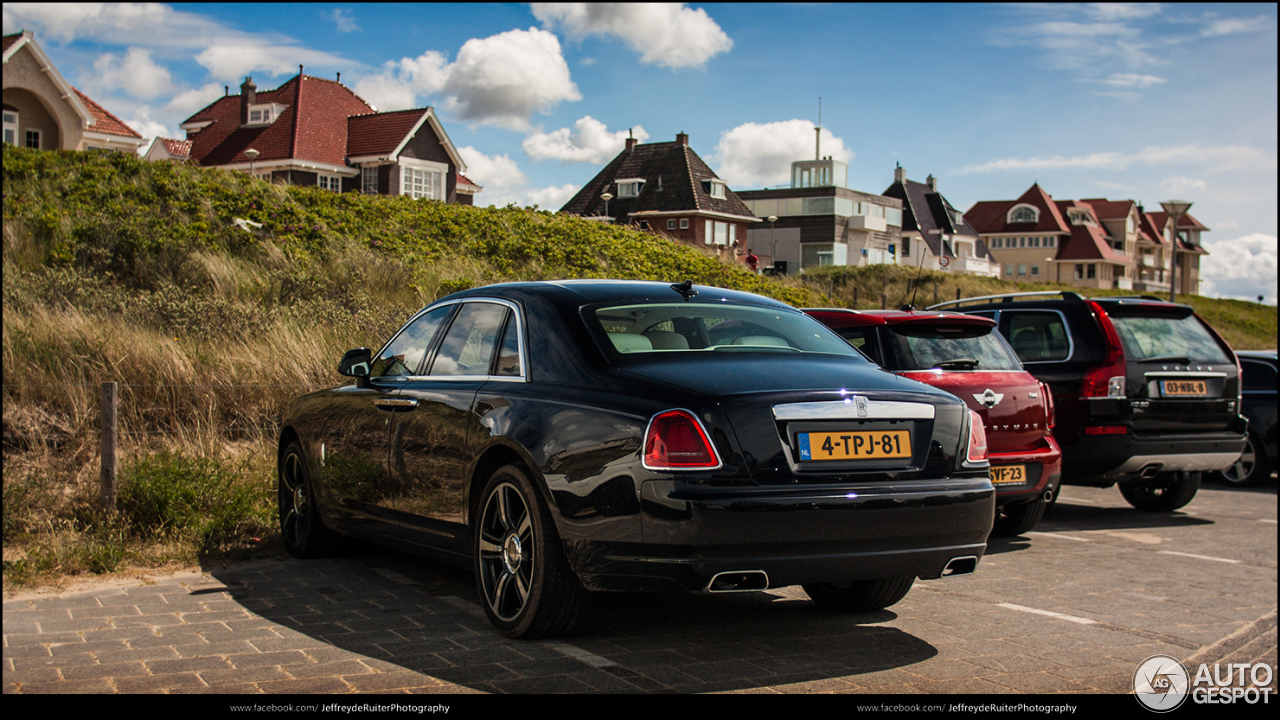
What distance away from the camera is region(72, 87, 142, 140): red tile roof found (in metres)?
39.3

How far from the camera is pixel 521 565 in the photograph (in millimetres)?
4738

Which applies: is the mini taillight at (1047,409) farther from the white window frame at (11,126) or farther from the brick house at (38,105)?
the white window frame at (11,126)

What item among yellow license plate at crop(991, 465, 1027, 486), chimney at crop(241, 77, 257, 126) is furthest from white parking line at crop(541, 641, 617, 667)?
chimney at crop(241, 77, 257, 126)

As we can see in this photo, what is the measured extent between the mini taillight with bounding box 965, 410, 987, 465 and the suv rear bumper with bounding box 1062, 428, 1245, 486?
4.43 m

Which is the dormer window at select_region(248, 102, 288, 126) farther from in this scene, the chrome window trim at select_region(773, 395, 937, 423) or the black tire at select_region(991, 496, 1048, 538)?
the chrome window trim at select_region(773, 395, 937, 423)

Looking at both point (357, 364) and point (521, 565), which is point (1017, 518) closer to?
point (521, 565)

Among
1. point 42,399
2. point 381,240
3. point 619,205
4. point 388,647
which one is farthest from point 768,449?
point 619,205

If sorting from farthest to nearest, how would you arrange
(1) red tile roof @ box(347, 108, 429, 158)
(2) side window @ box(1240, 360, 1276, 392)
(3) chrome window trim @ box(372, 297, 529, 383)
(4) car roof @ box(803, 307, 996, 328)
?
(1) red tile roof @ box(347, 108, 429, 158) < (2) side window @ box(1240, 360, 1276, 392) < (4) car roof @ box(803, 307, 996, 328) < (3) chrome window trim @ box(372, 297, 529, 383)

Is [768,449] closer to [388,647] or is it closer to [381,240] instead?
[388,647]

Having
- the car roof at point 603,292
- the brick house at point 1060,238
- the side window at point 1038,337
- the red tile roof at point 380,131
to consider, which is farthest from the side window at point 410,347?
the brick house at point 1060,238

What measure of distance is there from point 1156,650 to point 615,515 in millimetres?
2668

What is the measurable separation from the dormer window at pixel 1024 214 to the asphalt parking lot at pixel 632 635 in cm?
9766

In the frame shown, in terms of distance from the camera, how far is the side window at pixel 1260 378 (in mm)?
13219

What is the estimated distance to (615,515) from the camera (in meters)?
4.24
